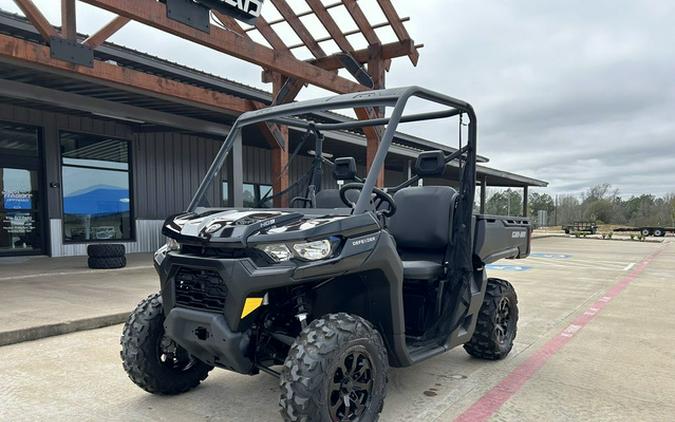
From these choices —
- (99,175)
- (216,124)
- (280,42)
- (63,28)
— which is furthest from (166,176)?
(63,28)

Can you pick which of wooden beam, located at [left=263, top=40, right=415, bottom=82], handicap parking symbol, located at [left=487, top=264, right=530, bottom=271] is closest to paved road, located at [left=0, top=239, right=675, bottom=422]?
handicap parking symbol, located at [left=487, top=264, right=530, bottom=271]

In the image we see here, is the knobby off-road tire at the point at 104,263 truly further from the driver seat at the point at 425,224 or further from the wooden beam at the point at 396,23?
the wooden beam at the point at 396,23

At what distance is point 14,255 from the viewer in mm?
11008

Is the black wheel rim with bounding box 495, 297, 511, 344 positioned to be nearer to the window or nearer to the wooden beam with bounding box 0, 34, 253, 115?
the wooden beam with bounding box 0, 34, 253, 115

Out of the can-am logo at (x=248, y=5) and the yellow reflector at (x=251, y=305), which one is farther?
the can-am logo at (x=248, y=5)

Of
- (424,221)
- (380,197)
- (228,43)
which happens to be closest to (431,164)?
(380,197)

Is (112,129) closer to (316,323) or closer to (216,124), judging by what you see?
(216,124)

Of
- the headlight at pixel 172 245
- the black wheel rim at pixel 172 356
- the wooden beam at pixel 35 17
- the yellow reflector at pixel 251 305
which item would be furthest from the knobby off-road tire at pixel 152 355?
the wooden beam at pixel 35 17

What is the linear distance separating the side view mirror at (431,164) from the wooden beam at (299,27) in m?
9.92

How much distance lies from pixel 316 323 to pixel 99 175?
38.4ft

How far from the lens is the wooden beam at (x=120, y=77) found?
644cm

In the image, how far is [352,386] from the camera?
2.58 m

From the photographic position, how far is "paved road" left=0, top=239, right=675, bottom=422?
308 centimetres

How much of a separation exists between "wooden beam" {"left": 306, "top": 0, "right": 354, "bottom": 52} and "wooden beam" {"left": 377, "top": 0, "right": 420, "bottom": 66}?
118 centimetres
